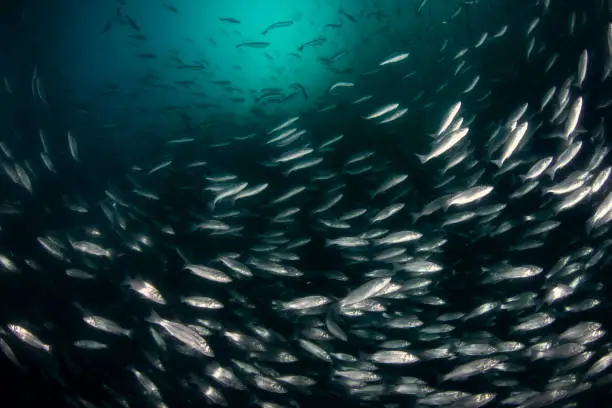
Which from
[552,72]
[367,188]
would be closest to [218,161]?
[367,188]

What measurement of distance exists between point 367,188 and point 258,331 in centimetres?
581

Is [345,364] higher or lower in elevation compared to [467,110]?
lower

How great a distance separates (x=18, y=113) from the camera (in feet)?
49.8

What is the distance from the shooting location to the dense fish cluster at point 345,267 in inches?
227

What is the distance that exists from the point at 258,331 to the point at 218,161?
309 inches

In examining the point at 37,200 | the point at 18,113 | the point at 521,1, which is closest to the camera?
the point at 37,200

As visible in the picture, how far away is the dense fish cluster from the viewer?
18.9ft

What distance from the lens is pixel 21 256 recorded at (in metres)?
9.36

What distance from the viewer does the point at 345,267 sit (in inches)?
362

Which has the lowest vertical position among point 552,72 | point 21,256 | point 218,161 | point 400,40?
point 21,256

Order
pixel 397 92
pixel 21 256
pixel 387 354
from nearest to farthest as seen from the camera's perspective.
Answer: pixel 387 354 < pixel 21 256 < pixel 397 92

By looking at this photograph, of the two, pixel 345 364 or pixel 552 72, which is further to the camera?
pixel 552 72

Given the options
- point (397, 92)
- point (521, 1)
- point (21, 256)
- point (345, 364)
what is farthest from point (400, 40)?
point (21, 256)

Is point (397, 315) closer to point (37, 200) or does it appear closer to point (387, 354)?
point (387, 354)
